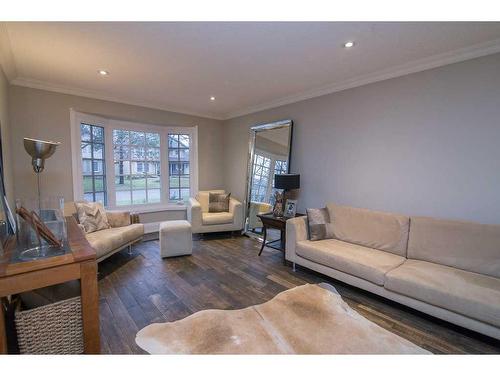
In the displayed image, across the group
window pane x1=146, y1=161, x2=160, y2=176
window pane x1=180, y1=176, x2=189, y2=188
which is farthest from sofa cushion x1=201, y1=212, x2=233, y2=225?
window pane x1=146, y1=161, x2=160, y2=176

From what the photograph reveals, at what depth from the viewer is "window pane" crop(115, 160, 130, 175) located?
4.30m

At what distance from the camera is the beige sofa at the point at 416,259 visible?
177 cm

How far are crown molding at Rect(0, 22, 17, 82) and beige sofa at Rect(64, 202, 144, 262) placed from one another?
1730 mm

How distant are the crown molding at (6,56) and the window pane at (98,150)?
1.30 metres

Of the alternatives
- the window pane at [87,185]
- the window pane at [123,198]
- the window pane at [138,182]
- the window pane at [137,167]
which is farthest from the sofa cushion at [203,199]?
the window pane at [87,185]

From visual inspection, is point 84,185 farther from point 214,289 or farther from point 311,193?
point 311,193

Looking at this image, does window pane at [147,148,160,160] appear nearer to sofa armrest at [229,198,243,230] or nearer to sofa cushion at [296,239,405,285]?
sofa armrest at [229,198,243,230]

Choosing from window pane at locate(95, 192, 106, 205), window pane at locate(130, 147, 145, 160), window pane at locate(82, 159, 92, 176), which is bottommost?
window pane at locate(95, 192, 106, 205)

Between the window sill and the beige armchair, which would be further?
the window sill

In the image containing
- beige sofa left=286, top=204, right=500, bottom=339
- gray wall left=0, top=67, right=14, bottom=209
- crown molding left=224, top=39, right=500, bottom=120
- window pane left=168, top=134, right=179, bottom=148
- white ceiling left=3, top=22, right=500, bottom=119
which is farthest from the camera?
window pane left=168, top=134, right=179, bottom=148

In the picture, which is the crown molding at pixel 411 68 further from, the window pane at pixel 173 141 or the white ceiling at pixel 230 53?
the window pane at pixel 173 141

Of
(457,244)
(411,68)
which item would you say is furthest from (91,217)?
(411,68)

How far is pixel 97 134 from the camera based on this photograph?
404 cm

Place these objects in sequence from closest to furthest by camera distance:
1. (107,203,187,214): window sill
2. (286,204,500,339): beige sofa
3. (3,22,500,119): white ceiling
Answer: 1. (286,204,500,339): beige sofa
2. (3,22,500,119): white ceiling
3. (107,203,187,214): window sill
